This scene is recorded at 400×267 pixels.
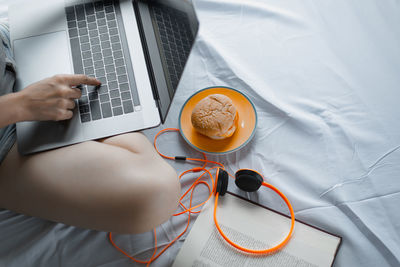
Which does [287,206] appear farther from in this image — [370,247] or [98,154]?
[98,154]

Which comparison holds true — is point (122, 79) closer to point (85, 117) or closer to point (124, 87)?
point (124, 87)

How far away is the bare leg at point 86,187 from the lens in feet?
2.36

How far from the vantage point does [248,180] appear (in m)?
0.86

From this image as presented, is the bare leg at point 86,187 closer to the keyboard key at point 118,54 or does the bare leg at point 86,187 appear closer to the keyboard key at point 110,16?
the keyboard key at point 118,54

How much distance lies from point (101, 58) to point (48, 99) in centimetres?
18

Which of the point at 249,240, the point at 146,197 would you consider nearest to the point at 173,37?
the point at 146,197

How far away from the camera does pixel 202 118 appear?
894 mm

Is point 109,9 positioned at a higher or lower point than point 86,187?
higher

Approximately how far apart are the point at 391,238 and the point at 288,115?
42 centimetres

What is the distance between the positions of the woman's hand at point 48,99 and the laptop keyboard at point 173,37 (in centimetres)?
22

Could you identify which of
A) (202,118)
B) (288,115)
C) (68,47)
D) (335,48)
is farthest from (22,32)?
(335,48)

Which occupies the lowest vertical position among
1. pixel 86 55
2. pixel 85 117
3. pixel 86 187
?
pixel 86 187

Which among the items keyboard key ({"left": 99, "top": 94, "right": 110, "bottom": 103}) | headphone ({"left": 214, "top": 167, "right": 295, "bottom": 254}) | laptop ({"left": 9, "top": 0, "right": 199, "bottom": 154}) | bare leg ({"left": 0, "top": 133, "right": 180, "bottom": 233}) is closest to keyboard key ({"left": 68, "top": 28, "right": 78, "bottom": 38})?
laptop ({"left": 9, "top": 0, "right": 199, "bottom": 154})

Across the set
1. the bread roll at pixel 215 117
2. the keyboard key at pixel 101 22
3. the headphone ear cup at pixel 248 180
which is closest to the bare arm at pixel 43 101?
the keyboard key at pixel 101 22
